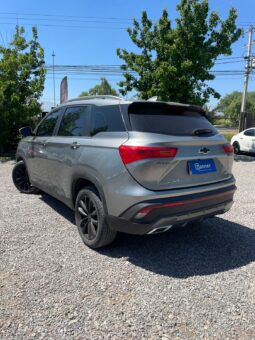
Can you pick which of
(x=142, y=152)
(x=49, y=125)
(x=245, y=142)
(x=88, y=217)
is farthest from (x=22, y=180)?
(x=245, y=142)

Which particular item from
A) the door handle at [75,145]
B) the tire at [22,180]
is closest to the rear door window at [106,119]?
the door handle at [75,145]

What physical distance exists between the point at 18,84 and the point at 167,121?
35.6ft

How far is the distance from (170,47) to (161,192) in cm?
1010

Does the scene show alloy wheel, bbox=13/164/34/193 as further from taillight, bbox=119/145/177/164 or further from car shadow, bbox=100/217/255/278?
taillight, bbox=119/145/177/164

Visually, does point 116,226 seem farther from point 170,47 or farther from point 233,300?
point 170,47

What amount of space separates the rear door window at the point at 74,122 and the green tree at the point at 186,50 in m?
7.94

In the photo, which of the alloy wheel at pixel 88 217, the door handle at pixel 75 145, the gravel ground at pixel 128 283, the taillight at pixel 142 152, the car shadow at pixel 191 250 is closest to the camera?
the gravel ground at pixel 128 283

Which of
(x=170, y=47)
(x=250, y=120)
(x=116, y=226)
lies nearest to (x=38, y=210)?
(x=116, y=226)

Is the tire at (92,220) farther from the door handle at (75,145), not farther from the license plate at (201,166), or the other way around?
the license plate at (201,166)

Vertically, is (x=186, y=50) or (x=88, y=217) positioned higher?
(x=186, y=50)

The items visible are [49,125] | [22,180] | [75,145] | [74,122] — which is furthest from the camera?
[22,180]

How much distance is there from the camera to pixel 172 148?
3.11 metres

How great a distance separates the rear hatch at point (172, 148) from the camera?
3035mm

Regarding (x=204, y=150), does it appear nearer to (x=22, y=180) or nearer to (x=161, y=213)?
(x=161, y=213)
